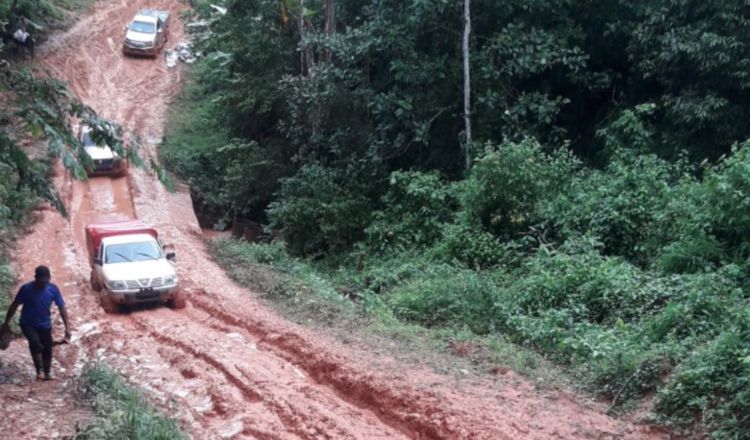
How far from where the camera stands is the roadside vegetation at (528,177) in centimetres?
1155

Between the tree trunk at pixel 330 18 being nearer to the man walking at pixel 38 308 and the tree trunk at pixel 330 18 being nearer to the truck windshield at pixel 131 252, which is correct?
the truck windshield at pixel 131 252

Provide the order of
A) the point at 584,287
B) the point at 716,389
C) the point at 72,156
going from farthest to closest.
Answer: the point at 584,287
the point at 716,389
the point at 72,156

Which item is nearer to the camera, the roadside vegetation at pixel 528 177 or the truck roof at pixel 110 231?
the roadside vegetation at pixel 528 177

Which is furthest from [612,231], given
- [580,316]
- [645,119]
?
[645,119]

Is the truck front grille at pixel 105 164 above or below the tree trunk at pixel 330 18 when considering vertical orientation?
below

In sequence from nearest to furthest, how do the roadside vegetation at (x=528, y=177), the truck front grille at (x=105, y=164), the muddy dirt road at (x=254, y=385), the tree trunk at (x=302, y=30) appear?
the muddy dirt road at (x=254, y=385) → the roadside vegetation at (x=528, y=177) → the tree trunk at (x=302, y=30) → the truck front grille at (x=105, y=164)

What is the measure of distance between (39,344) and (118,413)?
361 cm

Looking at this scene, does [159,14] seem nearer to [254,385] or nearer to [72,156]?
[254,385]

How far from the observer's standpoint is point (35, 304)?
1112 centimetres

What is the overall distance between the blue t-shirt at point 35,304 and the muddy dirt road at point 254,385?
91 cm

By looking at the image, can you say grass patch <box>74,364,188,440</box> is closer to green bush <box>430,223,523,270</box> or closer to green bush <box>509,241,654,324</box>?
green bush <box>509,241,654,324</box>

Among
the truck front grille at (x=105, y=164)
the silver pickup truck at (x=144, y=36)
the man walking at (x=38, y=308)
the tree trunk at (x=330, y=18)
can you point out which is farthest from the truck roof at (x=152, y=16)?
the man walking at (x=38, y=308)

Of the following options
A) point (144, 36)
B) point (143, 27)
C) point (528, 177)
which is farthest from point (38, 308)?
point (143, 27)

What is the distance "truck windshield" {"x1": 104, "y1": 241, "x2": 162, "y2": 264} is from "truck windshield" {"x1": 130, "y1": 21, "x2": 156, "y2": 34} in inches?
1162
